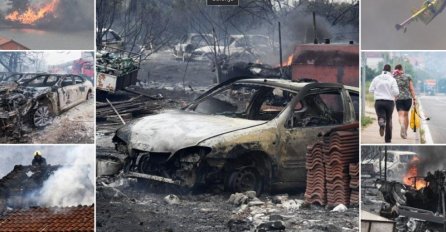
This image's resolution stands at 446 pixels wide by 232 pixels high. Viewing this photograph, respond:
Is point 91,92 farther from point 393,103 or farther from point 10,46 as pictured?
point 393,103

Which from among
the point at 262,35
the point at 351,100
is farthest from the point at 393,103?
the point at 262,35

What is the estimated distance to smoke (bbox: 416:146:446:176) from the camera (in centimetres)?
959

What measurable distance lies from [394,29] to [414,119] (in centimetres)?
133

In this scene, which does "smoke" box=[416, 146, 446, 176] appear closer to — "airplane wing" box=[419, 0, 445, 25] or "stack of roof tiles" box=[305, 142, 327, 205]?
"stack of roof tiles" box=[305, 142, 327, 205]

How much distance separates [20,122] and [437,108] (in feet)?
19.5

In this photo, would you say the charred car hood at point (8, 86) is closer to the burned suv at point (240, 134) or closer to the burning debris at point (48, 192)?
the burning debris at point (48, 192)

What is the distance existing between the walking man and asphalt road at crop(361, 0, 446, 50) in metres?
0.39

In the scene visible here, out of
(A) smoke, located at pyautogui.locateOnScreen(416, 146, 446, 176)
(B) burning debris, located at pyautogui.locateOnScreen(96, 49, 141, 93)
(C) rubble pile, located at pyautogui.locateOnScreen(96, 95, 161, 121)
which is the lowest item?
(A) smoke, located at pyautogui.locateOnScreen(416, 146, 446, 176)

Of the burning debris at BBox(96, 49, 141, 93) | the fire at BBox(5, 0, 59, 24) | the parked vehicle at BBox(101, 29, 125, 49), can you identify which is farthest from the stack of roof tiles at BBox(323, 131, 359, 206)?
the fire at BBox(5, 0, 59, 24)

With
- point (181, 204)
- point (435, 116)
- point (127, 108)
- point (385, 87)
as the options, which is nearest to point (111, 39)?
point (127, 108)

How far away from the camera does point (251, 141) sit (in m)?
9.40

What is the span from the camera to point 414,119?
9.64 meters

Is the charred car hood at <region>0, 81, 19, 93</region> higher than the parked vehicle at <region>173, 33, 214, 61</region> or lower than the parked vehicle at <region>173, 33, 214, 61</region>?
lower

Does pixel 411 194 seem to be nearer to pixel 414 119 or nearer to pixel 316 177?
pixel 414 119
